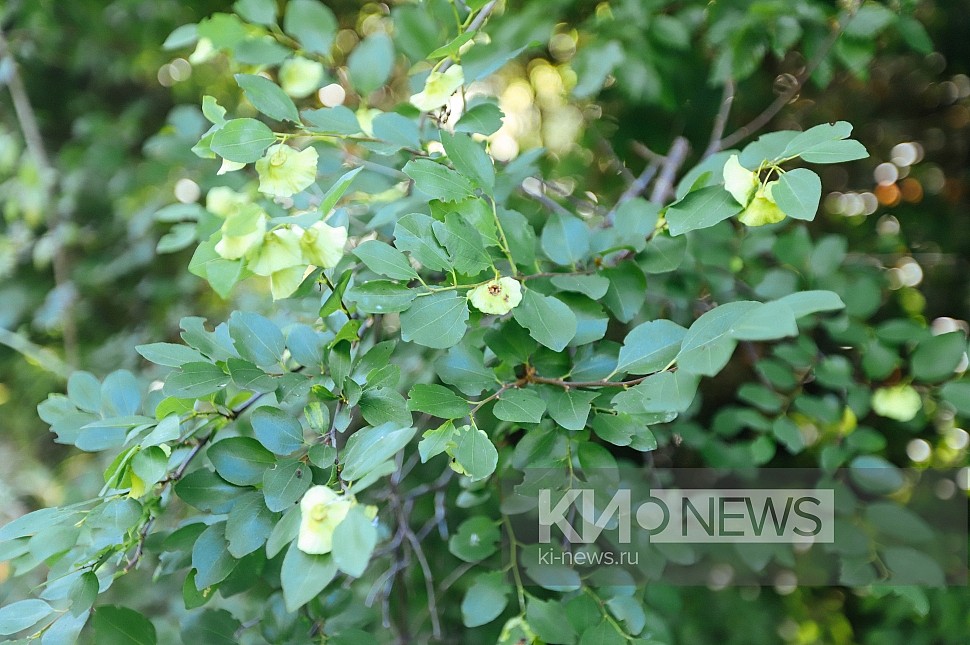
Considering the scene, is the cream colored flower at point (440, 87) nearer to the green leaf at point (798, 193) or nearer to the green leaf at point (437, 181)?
the green leaf at point (437, 181)

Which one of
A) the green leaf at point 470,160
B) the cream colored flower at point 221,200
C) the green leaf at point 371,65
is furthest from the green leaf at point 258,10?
the green leaf at point 470,160

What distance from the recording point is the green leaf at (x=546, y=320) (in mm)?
531

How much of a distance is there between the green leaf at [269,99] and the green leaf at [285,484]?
1.03ft

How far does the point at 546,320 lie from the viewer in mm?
538

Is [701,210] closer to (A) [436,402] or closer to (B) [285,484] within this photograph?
(A) [436,402]

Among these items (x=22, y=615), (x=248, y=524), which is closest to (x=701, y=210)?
(x=248, y=524)

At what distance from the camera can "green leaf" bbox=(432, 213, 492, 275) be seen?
0.53 metres

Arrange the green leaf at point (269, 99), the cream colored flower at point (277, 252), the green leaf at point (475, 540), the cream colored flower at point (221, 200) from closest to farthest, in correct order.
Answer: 1. the cream colored flower at point (277, 252)
2. the green leaf at point (269, 99)
3. the green leaf at point (475, 540)
4. the cream colored flower at point (221, 200)

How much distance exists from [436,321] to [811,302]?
10.8 inches

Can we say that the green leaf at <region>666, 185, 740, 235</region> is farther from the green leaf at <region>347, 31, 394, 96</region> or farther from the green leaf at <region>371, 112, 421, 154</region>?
the green leaf at <region>347, 31, 394, 96</region>

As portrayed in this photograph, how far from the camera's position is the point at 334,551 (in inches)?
16.5

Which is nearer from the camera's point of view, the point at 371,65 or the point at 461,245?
the point at 461,245

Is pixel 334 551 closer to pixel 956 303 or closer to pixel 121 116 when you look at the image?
pixel 956 303

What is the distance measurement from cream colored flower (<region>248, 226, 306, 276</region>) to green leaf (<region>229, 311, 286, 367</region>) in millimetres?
90
